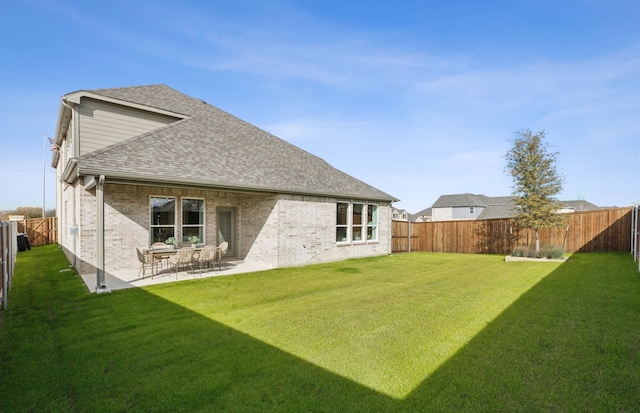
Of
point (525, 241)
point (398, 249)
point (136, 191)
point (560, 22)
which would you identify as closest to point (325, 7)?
point (560, 22)

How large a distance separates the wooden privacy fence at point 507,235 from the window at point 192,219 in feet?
38.8

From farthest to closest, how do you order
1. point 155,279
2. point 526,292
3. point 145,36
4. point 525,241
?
point 525,241 → point 145,36 → point 155,279 → point 526,292

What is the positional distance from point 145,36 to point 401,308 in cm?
1323

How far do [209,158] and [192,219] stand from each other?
8.31 feet

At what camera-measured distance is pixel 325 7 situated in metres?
12.0

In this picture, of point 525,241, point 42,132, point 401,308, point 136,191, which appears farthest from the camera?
point 42,132

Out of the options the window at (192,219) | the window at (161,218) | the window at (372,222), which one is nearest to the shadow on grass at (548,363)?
the window at (372,222)

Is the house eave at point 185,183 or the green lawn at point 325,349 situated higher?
the house eave at point 185,183

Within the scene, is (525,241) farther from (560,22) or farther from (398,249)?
(560,22)

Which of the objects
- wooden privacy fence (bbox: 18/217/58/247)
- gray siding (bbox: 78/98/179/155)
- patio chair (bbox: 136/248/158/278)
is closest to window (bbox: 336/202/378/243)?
patio chair (bbox: 136/248/158/278)

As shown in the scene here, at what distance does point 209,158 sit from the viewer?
12.4m

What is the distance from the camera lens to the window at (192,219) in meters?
12.5

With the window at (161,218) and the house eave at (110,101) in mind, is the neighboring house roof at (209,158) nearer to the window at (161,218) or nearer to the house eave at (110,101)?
the house eave at (110,101)

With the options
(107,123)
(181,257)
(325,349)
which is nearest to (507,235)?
(181,257)
